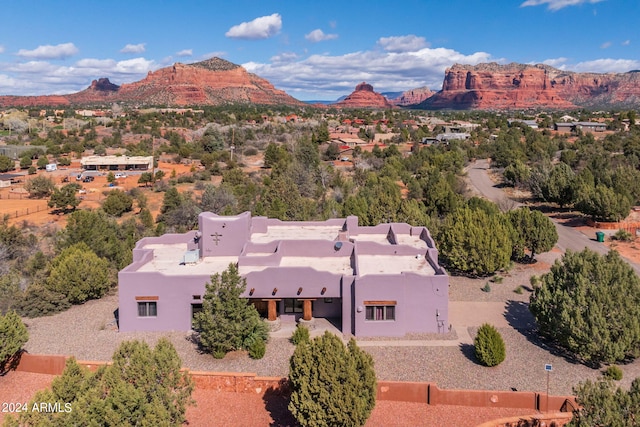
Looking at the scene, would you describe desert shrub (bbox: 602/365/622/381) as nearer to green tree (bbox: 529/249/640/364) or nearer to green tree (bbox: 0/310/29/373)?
green tree (bbox: 529/249/640/364)

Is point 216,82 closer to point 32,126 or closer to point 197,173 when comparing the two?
point 32,126

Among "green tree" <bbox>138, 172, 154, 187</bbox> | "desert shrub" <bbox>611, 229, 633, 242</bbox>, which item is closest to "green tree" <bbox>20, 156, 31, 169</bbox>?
"green tree" <bbox>138, 172, 154, 187</bbox>

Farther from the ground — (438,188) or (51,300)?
(438,188)

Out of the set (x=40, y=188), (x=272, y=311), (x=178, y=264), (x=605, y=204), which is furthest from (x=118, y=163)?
(x=605, y=204)

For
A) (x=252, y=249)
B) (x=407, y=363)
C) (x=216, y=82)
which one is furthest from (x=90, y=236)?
(x=216, y=82)

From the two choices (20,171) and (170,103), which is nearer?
(20,171)

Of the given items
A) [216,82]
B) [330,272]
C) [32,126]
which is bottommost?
[330,272]

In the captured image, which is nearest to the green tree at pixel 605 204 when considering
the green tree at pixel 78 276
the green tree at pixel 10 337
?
the green tree at pixel 78 276

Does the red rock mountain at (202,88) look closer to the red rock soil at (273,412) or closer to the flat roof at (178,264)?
the flat roof at (178,264)
